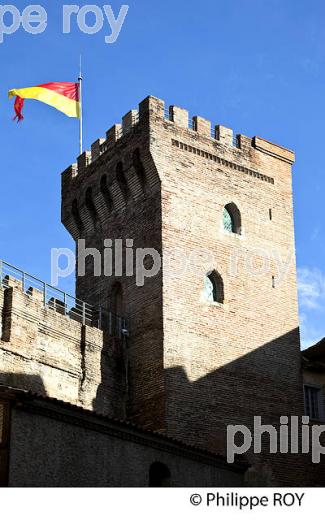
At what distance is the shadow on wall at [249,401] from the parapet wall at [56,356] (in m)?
→ 1.89

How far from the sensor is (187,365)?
27.6m

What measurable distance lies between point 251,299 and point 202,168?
13.3ft

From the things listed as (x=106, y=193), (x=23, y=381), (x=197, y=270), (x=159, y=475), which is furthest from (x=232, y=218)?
(x=159, y=475)

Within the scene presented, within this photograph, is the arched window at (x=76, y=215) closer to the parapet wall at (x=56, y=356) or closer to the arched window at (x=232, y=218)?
the arched window at (x=232, y=218)

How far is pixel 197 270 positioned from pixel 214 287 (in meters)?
0.87

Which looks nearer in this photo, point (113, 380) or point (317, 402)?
point (113, 380)

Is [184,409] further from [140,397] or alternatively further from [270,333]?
[270,333]

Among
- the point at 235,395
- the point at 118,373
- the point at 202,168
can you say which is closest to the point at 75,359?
the point at 118,373

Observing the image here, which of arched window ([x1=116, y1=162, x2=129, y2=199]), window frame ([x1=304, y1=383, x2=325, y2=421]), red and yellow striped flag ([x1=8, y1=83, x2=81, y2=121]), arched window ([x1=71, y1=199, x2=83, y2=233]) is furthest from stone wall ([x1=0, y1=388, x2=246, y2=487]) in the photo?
red and yellow striped flag ([x1=8, y1=83, x2=81, y2=121])

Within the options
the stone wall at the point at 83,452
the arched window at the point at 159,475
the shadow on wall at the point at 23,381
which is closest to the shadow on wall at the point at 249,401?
the stone wall at the point at 83,452

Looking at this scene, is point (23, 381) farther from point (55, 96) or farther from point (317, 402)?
point (55, 96)

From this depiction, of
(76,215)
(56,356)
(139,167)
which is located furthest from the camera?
(76,215)

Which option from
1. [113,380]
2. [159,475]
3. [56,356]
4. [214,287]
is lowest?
[159,475]

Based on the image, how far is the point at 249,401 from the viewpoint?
28.7 meters
